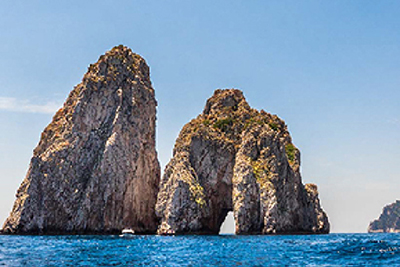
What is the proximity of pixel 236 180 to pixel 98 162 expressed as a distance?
33.2m

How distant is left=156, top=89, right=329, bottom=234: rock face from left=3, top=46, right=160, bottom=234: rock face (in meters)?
11.4

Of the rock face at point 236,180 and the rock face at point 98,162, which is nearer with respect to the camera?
the rock face at point 236,180

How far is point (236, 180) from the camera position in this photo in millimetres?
91312

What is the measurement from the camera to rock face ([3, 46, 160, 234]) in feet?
303

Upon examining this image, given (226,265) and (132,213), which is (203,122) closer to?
(132,213)

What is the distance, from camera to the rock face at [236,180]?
87.1m

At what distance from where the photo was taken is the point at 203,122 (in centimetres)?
10650

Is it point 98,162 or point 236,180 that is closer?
point 236,180

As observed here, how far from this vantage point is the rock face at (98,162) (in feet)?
303

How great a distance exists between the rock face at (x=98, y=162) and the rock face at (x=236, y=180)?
37.4 ft

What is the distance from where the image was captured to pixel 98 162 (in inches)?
3848

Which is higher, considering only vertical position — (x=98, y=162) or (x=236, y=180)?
(x=98, y=162)

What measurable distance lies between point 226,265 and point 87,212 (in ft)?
234

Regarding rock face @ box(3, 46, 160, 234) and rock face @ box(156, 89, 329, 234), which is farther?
rock face @ box(3, 46, 160, 234)
